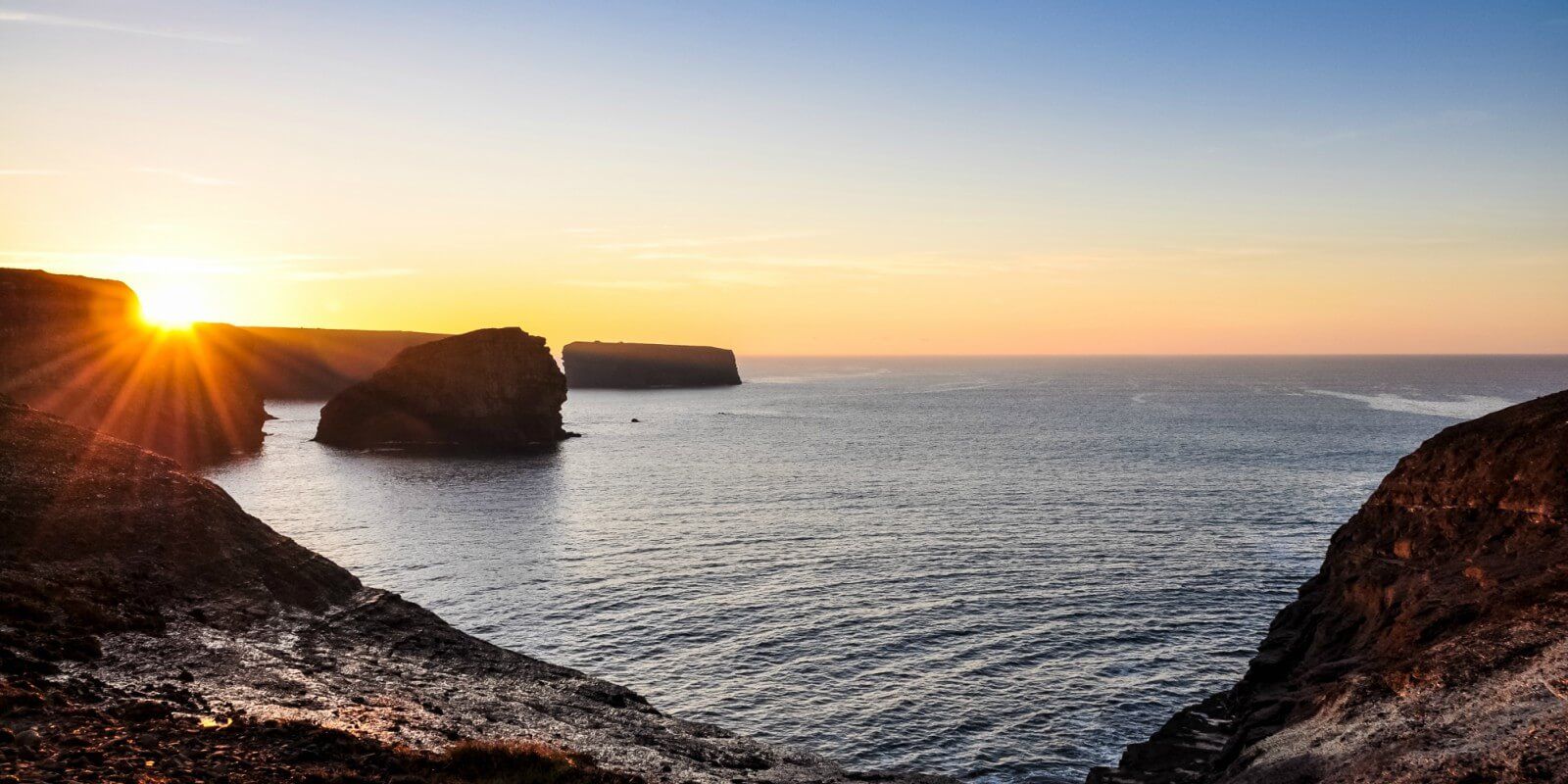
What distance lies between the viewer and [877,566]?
176ft

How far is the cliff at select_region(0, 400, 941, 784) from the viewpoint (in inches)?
786

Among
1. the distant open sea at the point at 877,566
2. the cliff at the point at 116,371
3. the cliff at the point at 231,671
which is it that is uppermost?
the cliff at the point at 116,371

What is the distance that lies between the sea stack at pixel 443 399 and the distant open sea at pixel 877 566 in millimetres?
9220

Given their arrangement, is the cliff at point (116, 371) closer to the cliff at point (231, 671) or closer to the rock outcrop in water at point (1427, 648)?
the cliff at point (231, 671)

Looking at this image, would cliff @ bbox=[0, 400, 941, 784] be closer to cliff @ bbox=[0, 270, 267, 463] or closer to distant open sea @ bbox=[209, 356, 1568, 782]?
distant open sea @ bbox=[209, 356, 1568, 782]

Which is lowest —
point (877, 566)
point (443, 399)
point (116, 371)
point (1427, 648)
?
point (877, 566)

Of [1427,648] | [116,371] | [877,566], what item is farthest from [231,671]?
[116,371]

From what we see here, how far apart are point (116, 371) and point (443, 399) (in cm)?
3492

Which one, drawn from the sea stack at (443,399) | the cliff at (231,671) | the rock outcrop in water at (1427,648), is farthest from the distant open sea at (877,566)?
the sea stack at (443,399)

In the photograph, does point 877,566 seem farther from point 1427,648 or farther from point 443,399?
point 443,399

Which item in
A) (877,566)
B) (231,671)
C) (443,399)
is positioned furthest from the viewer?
(443,399)

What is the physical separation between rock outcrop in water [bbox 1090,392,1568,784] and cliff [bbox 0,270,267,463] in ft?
322

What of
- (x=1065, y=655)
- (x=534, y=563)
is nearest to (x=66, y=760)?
(x=1065, y=655)

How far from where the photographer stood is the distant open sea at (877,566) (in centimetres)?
3394
